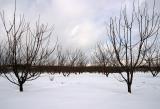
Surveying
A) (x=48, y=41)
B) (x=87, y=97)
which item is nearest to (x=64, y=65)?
(x=48, y=41)

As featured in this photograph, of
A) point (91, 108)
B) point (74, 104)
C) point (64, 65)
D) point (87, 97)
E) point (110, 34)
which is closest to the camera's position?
point (91, 108)

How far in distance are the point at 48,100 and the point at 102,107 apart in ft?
4.15

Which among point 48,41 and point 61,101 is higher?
point 48,41

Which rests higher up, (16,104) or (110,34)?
A: (110,34)

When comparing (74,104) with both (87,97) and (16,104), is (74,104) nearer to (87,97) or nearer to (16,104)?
(87,97)

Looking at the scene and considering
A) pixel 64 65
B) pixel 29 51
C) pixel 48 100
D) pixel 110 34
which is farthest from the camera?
pixel 64 65

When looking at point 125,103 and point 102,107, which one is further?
point 125,103

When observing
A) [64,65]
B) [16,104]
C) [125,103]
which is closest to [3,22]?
[16,104]

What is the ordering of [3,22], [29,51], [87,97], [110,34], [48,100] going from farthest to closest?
[29,51] < [110,34] < [3,22] < [87,97] < [48,100]

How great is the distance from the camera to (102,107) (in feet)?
12.1

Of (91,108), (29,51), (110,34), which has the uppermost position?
(110,34)

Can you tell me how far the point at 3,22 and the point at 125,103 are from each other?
414 centimetres

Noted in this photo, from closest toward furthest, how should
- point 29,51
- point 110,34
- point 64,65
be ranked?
point 110,34 → point 29,51 → point 64,65

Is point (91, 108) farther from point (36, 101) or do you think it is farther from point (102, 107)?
point (36, 101)
